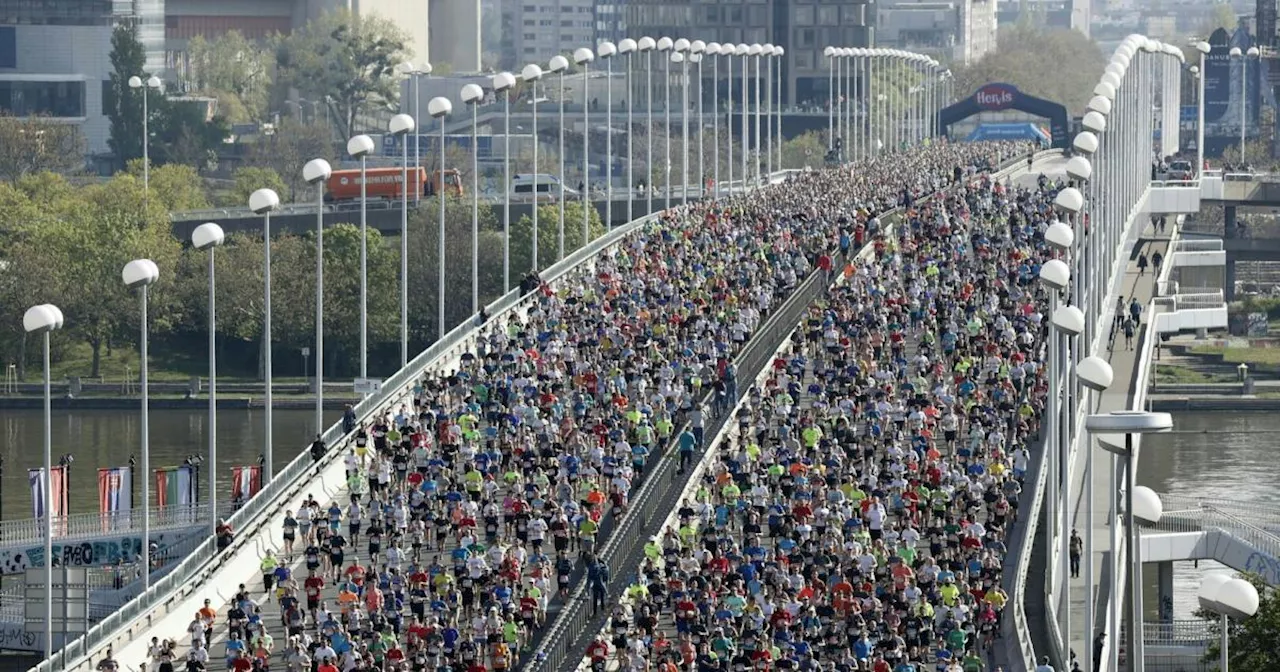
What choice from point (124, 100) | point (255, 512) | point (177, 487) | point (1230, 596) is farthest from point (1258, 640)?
point (124, 100)

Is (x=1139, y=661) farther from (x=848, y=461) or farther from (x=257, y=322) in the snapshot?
(x=257, y=322)

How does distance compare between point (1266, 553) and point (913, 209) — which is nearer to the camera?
point (1266, 553)

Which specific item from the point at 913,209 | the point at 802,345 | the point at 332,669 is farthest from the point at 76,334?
the point at 332,669

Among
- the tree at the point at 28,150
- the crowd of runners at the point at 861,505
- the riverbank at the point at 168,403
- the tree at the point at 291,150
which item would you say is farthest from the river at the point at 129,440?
the tree at the point at 291,150

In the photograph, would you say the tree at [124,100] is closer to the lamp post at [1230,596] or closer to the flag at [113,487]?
the flag at [113,487]

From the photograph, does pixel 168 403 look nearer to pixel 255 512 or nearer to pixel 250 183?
pixel 250 183

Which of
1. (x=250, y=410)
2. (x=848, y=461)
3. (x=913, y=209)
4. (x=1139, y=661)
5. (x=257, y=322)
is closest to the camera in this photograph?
(x=1139, y=661)
